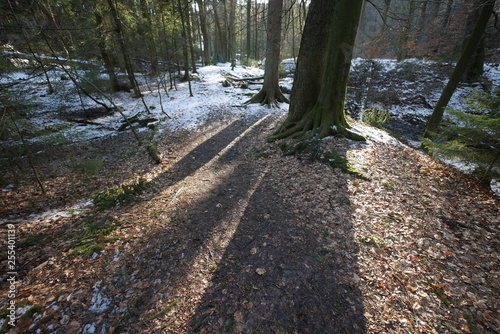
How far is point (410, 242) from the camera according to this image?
131 inches

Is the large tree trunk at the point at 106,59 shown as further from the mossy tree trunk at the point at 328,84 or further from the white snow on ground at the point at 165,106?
the mossy tree trunk at the point at 328,84

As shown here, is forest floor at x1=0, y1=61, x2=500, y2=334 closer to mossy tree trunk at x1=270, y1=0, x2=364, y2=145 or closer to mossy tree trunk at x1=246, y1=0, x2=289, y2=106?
mossy tree trunk at x1=270, y1=0, x2=364, y2=145

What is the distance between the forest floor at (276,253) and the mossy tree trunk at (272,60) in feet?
22.3

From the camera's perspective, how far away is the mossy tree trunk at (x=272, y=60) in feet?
32.2

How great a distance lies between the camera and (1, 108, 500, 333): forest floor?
2.48 metres

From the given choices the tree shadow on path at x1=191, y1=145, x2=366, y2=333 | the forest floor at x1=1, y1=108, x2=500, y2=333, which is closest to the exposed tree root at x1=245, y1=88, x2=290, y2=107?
the forest floor at x1=1, y1=108, x2=500, y2=333

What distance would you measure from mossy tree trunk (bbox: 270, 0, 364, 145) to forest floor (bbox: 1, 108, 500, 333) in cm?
95

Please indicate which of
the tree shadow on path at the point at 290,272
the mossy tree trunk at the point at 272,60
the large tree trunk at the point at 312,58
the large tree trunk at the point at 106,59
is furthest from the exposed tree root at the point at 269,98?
the large tree trunk at the point at 106,59

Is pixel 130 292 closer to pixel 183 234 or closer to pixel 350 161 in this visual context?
pixel 183 234

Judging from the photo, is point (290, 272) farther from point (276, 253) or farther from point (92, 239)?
point (92, 239)

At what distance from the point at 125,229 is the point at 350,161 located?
220 inches

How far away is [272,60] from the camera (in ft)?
36.3

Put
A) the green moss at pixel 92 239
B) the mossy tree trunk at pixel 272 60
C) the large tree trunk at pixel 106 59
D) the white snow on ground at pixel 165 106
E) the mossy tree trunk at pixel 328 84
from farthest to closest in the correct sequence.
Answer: the large tree trunk at pixel 106 59 < the white snow on ground at pixel 165 106 < the mossy tree trunk at pixel 272 60 < the mossy tree trunk at pixel 328 84 < the green moss at pixel 92 239

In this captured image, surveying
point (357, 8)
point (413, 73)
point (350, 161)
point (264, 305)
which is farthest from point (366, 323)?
point (413, 73)
